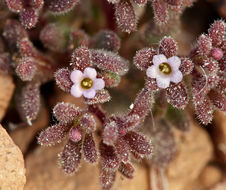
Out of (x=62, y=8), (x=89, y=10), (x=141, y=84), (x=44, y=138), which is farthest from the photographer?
(x=89, y=10)

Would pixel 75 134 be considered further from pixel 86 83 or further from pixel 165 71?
pixel 165 71

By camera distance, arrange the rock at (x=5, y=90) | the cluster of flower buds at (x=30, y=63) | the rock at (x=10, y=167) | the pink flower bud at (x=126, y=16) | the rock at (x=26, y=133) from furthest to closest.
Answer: the rock at (x=26, y=133)
the rock at (x=5, y=90)
the cluster of flower buds at (x=30, y=63)
the pink flower bud at (x=126, y=16)
the rock at (x=10, y=167)

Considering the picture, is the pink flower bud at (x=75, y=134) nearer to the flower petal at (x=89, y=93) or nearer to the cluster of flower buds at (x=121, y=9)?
the flower petal at (x=89, y=93)

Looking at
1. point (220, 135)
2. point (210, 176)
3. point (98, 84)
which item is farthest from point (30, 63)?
point (210, 176)

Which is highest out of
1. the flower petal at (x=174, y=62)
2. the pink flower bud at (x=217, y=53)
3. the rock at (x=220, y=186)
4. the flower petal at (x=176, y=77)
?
the pink flower bud at (x=217, y=53)

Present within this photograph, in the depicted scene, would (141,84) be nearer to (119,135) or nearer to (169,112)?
(169,112)

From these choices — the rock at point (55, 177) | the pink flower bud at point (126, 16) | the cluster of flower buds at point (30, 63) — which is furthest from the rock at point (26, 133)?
the pink flower bud at point (126, 16)

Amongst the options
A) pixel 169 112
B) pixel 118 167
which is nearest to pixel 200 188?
pixel 169 112

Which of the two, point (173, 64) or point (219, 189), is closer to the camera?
point (173, 64)
